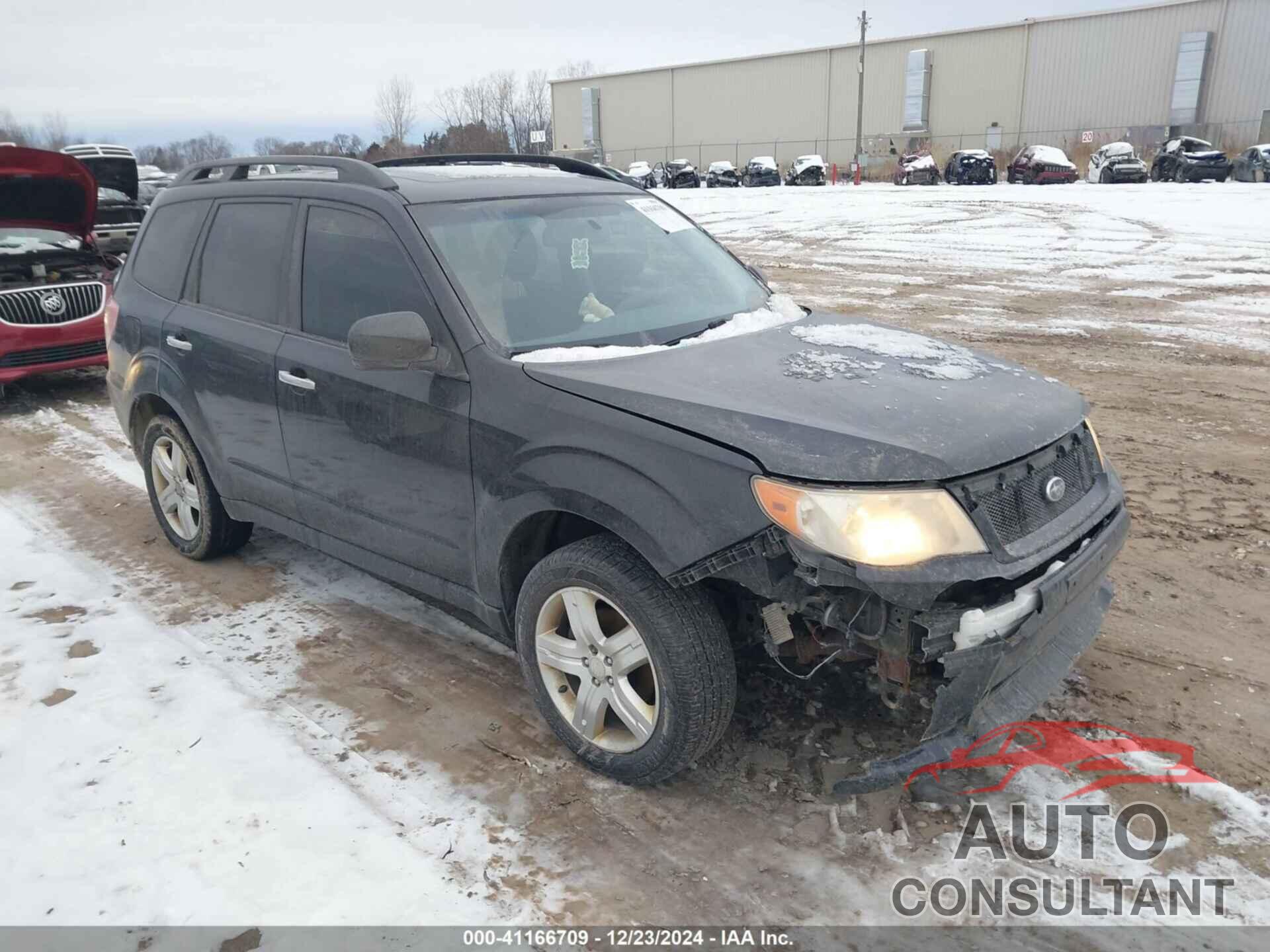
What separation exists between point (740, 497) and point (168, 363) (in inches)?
132

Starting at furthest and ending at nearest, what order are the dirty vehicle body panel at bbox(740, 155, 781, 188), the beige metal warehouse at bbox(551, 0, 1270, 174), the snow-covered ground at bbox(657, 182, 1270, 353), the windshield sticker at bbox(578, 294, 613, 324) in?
the beige metal warehouse at bbox(551, 0, 1270, 174)
the dirty vehicle body panel at bbox(740, 155, 781, 188)
the snow-covered ground at bbox(657, 182, 1270, 353)
the windshield sticker at bbox(578, 294, 613, 324)

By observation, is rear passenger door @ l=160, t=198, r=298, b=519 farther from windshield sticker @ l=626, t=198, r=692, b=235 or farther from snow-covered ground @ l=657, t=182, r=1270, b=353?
snow-covered ground @ l=657, t=182, r=1270, b=353

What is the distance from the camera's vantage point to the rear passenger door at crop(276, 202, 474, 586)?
338 cm

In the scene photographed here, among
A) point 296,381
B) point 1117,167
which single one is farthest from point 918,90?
point 296,381

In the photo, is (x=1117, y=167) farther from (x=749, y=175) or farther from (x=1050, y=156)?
(x=749, y=175)

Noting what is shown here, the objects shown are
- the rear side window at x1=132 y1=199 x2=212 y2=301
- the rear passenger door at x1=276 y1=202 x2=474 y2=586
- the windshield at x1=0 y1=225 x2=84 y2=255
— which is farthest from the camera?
the windshield at x1=0 y1=225 x2=84 y2=255

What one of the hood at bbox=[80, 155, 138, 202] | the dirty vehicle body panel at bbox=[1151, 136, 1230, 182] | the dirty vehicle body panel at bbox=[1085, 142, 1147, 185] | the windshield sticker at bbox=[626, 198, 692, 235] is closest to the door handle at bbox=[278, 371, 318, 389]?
the windshield sticker at bbox=[626, 198, 692, 235]

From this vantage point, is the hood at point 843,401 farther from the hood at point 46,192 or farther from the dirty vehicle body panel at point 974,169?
the dirty vehicle body panel at point 974,169

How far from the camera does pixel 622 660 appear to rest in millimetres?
2945

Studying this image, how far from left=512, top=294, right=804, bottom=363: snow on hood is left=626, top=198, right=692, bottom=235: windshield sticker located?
550mm

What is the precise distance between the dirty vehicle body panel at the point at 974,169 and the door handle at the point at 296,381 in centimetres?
3634

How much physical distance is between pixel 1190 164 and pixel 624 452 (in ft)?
113

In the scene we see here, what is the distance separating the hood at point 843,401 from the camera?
259cm

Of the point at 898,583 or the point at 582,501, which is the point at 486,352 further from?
the point at 898,583
